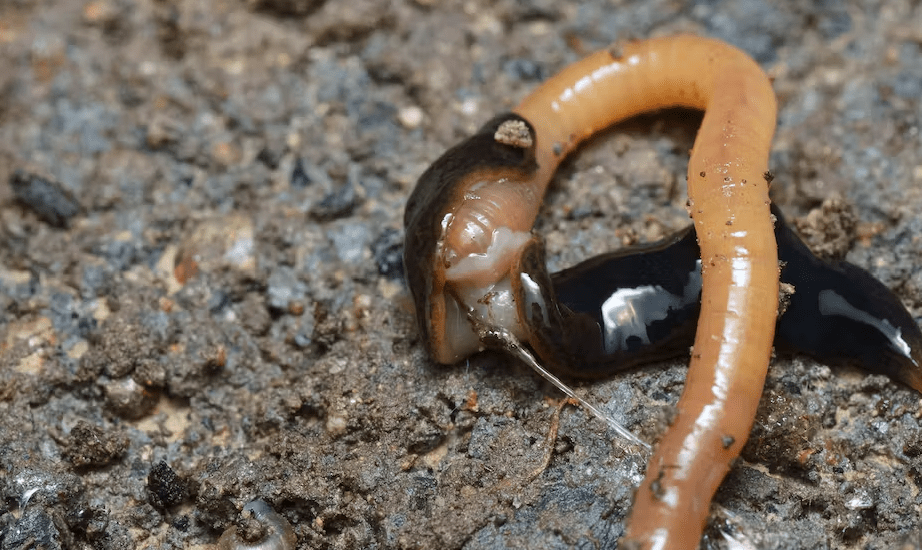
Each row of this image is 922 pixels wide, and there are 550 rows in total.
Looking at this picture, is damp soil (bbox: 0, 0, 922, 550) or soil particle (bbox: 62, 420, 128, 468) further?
soil particle (bbox: 62, 420, 128, 468)

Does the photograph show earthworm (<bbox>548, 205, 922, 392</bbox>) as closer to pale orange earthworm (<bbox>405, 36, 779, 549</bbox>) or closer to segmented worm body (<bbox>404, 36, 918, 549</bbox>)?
segmented worm body (<bbox>404, 36, 918, 549</bbox>)

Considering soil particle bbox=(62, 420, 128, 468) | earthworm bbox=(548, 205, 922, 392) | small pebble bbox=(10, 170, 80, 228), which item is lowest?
soil particle bbox=(62, 420, 128, 468)

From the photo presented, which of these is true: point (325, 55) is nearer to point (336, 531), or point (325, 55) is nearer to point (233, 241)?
point (233, 241)

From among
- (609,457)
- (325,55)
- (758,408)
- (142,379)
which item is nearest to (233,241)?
(142,379)

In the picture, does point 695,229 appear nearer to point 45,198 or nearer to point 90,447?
point 90,447

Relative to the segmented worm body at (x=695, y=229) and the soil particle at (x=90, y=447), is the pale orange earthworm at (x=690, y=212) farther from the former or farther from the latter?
the soil particle at (x=90, y=447)

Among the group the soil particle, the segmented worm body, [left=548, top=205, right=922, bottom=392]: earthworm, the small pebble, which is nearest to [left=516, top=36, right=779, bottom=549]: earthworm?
the segmented worm body

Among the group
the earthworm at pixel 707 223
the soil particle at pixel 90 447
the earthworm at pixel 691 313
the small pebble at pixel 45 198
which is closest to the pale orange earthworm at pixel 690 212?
the earthworm at pixel 707 223

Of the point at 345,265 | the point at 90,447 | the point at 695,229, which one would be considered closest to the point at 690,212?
the point at 695,229
